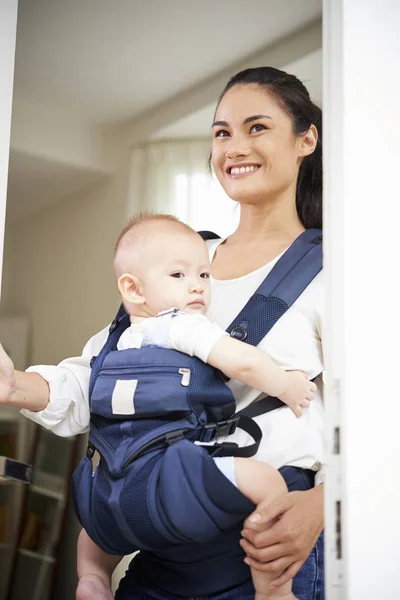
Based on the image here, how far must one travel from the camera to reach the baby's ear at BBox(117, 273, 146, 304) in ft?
4.61

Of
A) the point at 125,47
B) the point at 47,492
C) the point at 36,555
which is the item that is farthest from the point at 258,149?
the point at 36,555

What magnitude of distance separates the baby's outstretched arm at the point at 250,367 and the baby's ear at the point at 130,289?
20cm

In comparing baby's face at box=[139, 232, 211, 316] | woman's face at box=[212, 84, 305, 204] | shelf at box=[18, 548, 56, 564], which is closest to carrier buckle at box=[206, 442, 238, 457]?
baby's face at box=[139, 232, 211, 316]

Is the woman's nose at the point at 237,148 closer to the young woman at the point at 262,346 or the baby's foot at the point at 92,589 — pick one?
the young woman at the point at 262,346

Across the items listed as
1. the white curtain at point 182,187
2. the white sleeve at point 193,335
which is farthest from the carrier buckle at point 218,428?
the white curtain at point 182,187

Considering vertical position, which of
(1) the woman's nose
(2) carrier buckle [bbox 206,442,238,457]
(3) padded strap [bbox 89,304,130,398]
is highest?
(1) the woman's nose

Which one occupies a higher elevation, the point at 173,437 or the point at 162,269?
the point at 162,269

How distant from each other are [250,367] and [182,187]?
32.0 inches

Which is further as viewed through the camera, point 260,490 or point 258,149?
point 258,149

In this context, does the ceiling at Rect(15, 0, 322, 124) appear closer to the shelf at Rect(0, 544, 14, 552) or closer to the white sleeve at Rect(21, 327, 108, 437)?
the white sleeve at Rect(21, 327, 108, 437)

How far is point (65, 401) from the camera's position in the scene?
1440 millimetres

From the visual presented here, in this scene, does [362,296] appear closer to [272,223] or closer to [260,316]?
[260,316]

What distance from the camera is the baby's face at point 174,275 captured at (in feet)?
4.50

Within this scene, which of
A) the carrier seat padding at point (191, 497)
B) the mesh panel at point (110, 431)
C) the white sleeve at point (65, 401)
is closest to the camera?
the carrier seat padding at point (191, 497)
